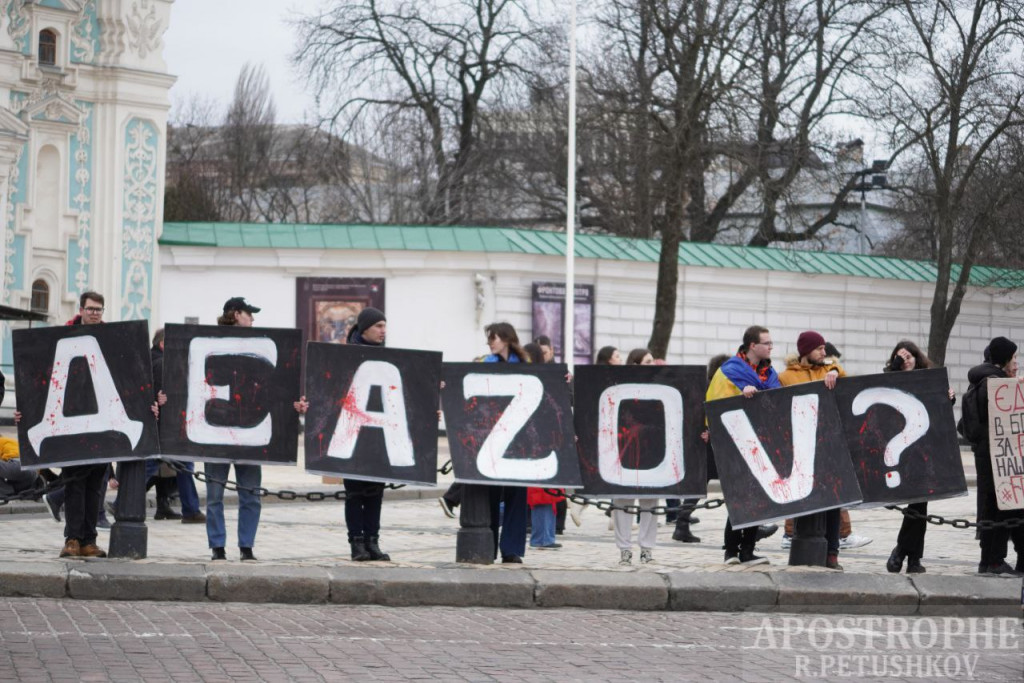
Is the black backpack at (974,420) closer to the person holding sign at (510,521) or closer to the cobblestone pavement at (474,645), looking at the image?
the cobblestone pavement at (474,645)

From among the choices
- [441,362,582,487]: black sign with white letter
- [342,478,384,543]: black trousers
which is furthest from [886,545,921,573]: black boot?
[342,478,384,543]: black trousers

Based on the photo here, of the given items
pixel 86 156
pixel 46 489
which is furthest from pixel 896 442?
pixel 86 156

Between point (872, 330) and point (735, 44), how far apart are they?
11.9 metres

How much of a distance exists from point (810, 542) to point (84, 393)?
5692 millimetres

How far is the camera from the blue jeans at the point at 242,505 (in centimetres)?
1166

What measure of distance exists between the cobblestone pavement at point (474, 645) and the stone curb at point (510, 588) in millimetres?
199

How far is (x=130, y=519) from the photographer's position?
11.6 meters

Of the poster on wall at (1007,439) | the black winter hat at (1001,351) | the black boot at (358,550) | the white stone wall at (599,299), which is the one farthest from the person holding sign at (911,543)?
the white stone wall at (599,299)

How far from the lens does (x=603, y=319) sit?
35.8m

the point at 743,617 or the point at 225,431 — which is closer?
the point at 743,617

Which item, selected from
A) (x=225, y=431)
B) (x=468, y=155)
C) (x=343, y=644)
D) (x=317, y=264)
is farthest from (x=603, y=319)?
(x=343, y=644)

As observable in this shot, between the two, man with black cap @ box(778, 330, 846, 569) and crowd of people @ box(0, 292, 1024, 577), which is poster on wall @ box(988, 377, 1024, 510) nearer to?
crowd of people @ box(0, 292, 1024, 577)

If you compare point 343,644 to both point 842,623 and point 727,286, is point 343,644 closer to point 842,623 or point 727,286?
point 842,623

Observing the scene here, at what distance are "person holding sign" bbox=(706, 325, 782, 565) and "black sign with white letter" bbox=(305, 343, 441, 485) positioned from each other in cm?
231
